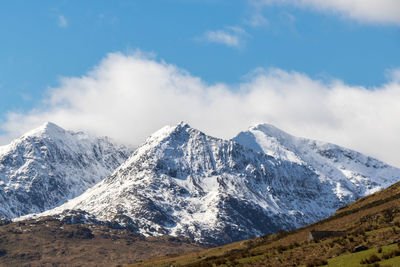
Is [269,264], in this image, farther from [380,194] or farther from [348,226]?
[380,194]

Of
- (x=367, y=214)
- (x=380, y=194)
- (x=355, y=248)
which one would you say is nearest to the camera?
(x=355, y=248)

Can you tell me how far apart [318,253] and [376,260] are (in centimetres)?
1416

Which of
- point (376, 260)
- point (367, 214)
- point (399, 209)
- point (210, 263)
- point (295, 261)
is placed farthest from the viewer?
point (367, 214)

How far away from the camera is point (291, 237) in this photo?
8925 centimetres

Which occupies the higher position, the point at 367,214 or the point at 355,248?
the point at 367,214

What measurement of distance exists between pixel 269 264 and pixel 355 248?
1006 cm

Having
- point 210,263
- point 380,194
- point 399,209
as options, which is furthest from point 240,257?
point 380,194

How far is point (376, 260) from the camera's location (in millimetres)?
48125

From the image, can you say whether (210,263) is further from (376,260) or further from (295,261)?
(376,260)

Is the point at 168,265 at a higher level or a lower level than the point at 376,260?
higher

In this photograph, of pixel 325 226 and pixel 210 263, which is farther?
pixel 325 226

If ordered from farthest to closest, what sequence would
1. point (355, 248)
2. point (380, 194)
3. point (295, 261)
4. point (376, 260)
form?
point (380, 194) < point (295, 261) < point (355, 248) < point (376, 260)

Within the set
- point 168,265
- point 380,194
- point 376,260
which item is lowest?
point 376,260

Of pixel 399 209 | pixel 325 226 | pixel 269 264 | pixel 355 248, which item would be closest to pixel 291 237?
pixel 325 226
